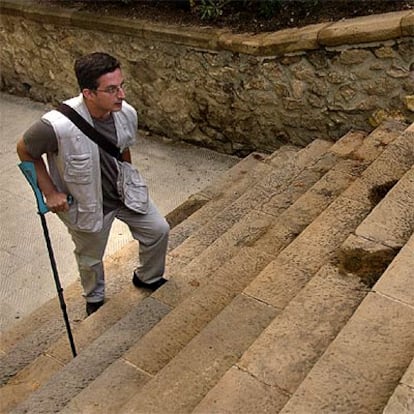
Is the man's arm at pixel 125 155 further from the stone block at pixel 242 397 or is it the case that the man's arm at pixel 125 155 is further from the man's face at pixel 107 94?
the stone block at pixel 242 397

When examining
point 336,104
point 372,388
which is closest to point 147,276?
point 372,388

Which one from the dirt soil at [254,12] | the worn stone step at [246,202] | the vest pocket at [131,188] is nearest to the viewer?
the vest pocket at [131,188]

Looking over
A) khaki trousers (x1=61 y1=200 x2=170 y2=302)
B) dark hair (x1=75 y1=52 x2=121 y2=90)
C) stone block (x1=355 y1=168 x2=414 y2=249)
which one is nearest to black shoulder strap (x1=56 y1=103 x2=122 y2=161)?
dark hair (x1=75 y1=52 x2=121 y2=90)

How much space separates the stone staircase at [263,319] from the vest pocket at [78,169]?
2.24 feet

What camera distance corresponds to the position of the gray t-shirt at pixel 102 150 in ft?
8.18

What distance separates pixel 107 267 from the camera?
3.59 meters

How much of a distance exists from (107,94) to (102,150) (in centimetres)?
30

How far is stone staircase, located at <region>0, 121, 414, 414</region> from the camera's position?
1.84 metres

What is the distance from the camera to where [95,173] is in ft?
8.70

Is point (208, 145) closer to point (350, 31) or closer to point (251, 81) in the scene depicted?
point (251, 81)

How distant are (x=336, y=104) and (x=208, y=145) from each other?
131cm

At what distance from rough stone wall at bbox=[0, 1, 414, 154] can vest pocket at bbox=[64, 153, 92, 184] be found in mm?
2192

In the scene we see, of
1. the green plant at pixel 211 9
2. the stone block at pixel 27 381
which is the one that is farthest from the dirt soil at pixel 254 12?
the stone block at pixel 27 381

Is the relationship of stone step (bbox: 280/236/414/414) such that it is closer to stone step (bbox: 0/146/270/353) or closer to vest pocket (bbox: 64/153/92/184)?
vest pocket (bbox: 64/153/92/184)
